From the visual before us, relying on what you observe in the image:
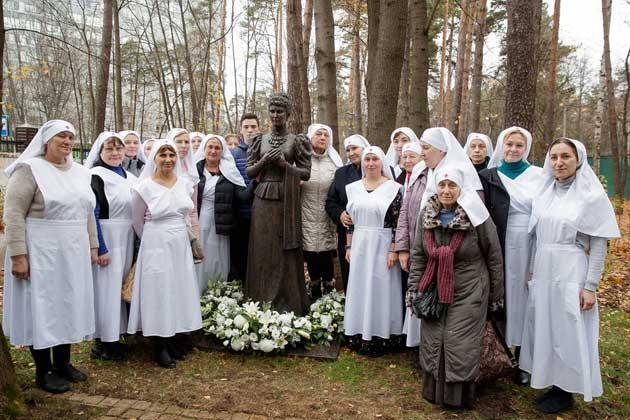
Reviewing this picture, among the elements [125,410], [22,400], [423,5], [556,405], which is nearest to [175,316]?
[125,410]

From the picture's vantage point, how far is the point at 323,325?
484 cm

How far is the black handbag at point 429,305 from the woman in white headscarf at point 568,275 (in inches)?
32.2

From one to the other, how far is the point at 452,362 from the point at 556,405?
966 millimetres

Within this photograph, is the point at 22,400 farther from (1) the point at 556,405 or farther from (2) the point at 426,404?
(1) the point at 556,405

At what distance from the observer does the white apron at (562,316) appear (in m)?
Result: 3.45

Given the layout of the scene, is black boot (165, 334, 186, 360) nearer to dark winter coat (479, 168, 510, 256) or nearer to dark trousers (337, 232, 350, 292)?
dark trousers (337, 232, 350, 292)

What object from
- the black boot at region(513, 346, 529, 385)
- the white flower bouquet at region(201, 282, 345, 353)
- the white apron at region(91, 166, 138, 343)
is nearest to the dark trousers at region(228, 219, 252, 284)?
the white flower bouquet at region(201, 282, 345, 353)

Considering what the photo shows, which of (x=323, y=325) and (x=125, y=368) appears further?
(x=323, y=325)

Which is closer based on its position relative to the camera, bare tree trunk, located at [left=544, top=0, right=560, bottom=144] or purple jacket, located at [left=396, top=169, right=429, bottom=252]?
purple jacket, located at [left=396, top=169, right=429, bottom=252]

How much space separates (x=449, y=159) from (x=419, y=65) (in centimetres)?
443

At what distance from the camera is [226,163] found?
5.32 m

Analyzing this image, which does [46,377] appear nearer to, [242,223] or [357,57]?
[242,223]

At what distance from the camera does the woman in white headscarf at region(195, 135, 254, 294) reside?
5219 mm

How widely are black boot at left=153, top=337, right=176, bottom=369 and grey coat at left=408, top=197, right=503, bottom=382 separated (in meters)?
2.44
